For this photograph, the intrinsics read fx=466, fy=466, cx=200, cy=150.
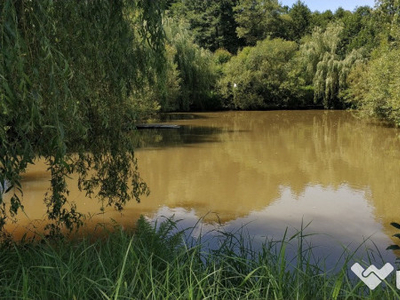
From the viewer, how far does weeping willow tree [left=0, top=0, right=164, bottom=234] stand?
8.08 ft

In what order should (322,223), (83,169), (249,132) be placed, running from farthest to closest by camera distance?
(249,132) → (322,223) → (83,169)

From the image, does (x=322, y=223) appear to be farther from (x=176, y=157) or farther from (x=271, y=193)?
(x=176, y=157)

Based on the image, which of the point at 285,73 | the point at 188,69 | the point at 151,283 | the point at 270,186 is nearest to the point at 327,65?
the point at 285,73

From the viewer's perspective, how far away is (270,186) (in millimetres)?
8305

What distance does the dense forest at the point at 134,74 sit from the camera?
2.61 meters

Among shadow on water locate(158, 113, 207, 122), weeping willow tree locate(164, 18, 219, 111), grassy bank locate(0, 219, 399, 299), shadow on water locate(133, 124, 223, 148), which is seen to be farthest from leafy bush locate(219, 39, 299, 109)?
grassy bank locate(0, 219, 399, 299)

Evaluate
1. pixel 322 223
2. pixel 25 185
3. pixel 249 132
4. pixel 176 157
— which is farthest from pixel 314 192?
pixel 249 132

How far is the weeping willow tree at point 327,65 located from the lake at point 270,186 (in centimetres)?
889

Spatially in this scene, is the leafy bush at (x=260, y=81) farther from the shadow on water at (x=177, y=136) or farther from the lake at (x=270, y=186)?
the lake at (x=270, y=186)

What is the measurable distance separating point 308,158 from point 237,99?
1486 cm

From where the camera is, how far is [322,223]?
6.06 m

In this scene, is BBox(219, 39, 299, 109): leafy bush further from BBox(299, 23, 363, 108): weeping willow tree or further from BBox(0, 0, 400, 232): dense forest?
BBox(299, 23, 363, 108): weeping willow tree

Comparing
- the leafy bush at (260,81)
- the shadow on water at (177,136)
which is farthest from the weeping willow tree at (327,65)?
the shadow on water at (177,136)

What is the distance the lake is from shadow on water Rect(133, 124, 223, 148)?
0.03 m
